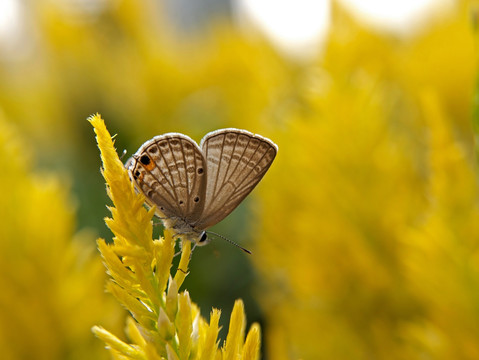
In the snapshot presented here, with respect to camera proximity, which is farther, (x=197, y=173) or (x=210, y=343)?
(x=197, y=173)

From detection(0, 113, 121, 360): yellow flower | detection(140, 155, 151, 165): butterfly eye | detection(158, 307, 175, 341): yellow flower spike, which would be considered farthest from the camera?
detection(0, 113, 121, 360): yellow flower

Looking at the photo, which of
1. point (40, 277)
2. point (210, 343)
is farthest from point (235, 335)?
point (40, 277)

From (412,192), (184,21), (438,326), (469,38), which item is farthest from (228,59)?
(184,21)

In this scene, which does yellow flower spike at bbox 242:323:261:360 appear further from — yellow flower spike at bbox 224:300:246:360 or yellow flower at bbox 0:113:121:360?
yellow flower at bbox 0:113:121:360

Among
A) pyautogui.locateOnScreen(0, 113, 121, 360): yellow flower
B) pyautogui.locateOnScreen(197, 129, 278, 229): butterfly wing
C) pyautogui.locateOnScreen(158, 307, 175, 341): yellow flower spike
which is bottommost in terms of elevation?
pyautogui.locateOnScreen(158, 307, 175, 341): yellow flower spike

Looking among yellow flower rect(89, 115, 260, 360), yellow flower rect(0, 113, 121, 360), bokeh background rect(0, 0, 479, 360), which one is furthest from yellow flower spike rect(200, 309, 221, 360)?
yellow flower rect(0, 113, 121, 360)

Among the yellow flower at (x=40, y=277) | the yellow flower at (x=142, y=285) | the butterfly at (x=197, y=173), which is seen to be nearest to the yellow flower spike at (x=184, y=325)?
the yellow flower at (x=142, y=285)

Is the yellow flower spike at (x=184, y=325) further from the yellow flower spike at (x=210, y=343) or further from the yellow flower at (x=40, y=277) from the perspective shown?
the yellow flower at (x=40, y=277)

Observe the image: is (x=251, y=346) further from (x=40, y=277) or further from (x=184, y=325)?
(x=40, y=277)
